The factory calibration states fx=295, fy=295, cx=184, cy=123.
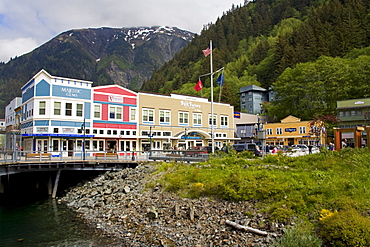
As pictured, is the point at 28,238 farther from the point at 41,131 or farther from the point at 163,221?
the point at 41,131

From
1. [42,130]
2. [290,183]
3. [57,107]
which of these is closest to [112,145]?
[57,107]

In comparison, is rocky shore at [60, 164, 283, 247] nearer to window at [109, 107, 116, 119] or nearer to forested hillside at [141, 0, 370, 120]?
window at [109, 107, 116, 119]

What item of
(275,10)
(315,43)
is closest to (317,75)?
(315,43)

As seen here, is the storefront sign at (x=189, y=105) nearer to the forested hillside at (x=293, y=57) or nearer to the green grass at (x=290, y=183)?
the green grass at (x=290, y=183)

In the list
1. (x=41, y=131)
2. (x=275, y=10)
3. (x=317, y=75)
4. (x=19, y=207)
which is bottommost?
(x=19, y=207)

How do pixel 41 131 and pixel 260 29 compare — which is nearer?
pixel 41 131

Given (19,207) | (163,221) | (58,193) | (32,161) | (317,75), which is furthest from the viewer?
(317,75)

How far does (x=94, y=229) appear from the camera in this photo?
16.8 m

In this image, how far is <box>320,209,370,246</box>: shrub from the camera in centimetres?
955

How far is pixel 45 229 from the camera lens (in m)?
17.7

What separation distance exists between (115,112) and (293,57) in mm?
62589

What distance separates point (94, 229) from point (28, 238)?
3.48m

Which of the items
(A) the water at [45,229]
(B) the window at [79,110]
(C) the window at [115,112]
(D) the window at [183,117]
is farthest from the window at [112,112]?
(A) the water at [45,229]

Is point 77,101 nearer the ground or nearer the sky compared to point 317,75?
nearer the ground
